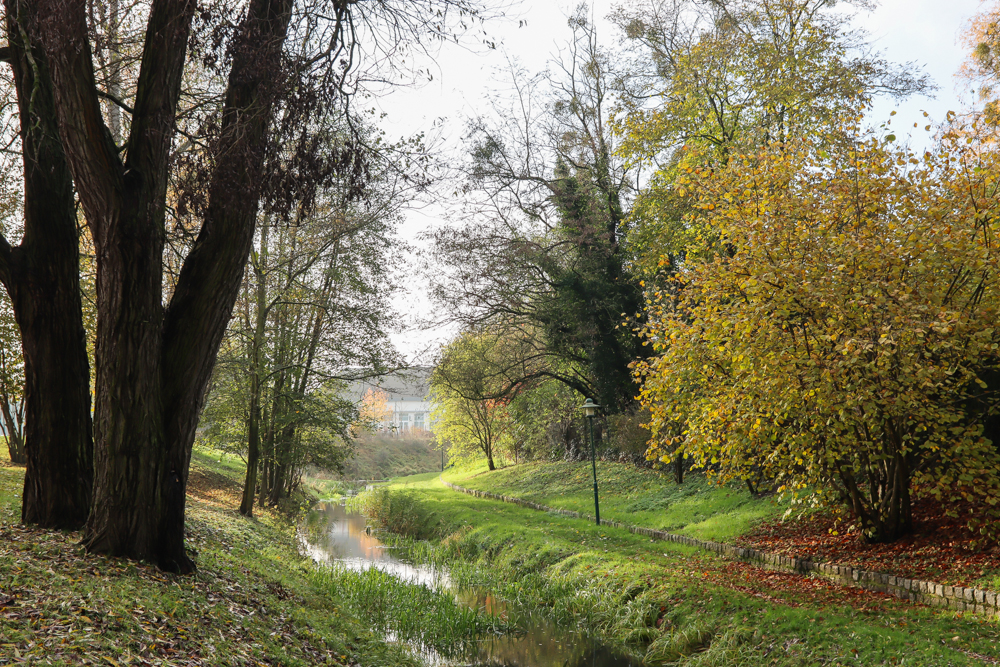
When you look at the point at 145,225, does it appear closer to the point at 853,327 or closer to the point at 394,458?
the point at 853,327

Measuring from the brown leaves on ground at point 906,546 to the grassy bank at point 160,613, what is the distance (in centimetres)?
632

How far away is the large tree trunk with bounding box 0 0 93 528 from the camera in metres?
7.00

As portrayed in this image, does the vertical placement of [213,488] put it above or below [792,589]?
below

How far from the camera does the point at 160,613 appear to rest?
5.10 m

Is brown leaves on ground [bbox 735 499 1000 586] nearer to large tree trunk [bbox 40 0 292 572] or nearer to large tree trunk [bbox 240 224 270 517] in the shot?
large tree trunk [bbox 40 0 292 572]

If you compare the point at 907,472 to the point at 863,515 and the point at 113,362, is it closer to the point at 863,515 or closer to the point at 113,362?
the point at 863,515

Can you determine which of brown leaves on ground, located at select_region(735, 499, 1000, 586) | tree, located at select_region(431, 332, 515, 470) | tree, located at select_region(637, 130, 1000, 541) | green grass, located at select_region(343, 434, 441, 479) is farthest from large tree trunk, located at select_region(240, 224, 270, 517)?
green grass, located at select_region(343, 434, 441, 479)

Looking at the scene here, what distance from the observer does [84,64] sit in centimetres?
609

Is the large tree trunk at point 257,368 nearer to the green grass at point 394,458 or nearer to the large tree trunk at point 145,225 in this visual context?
the large tree trunk at point 145,225

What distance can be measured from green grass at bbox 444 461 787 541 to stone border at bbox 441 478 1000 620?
954 mm

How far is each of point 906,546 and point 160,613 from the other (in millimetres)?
9216

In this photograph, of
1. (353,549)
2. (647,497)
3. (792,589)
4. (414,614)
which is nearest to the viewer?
(792,589)

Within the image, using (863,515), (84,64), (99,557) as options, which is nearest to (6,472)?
(99,557)

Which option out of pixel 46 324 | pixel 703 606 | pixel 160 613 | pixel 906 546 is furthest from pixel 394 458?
pixel 160 613
